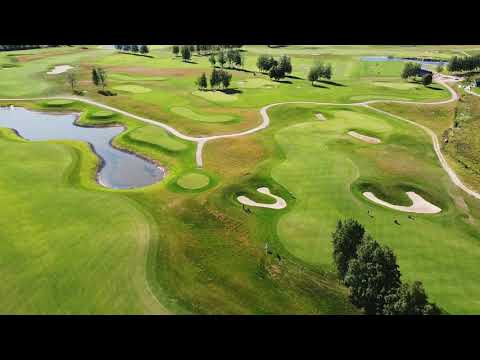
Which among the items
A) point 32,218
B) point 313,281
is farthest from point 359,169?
point 32,218

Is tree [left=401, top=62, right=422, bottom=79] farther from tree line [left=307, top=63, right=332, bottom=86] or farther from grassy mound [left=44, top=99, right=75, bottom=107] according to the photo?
grassy mound [left=44, top=99, right=75, bottom=107]

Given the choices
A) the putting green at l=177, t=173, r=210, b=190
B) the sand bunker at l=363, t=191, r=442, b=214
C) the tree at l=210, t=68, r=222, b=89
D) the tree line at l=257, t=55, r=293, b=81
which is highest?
the tree line at l=257, t=55, r=293, b=81

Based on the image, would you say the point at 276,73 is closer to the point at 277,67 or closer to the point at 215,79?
the point at 277,67

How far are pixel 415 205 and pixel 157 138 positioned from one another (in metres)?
62.0

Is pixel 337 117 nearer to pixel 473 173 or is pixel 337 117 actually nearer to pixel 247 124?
pixel 247 124

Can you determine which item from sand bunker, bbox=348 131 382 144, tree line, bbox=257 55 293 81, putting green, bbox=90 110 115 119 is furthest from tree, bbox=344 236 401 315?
tree line, bbox=257 55 293 81

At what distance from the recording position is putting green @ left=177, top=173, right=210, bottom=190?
6344cm

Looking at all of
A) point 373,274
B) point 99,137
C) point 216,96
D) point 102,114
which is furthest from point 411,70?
point 373,274

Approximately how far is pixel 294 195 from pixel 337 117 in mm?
52035

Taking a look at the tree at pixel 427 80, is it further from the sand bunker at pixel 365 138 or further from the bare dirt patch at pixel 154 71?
the bare dirt patch at pixel 154 71

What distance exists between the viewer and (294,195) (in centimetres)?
5966

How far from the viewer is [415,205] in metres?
57.3

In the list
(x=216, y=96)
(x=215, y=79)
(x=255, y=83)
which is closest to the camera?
(x=216, y=96)
